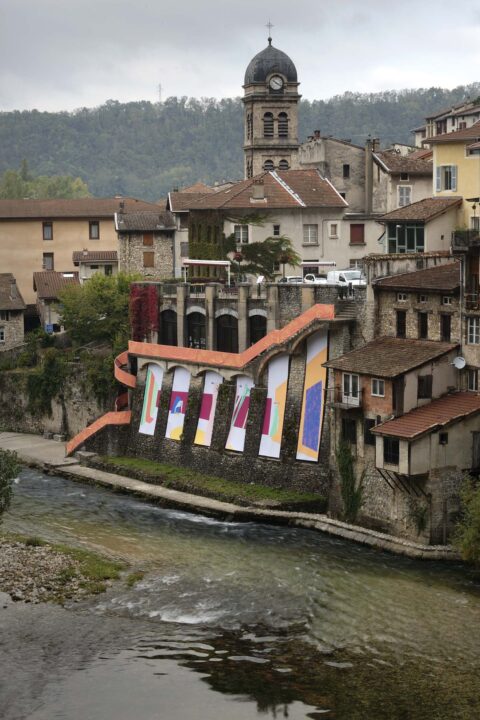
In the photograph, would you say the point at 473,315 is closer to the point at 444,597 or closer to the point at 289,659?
the point at 444,597

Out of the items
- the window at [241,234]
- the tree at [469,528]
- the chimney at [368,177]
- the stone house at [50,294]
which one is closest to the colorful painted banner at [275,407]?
the tree at [469,528]

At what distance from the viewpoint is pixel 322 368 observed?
58906mm

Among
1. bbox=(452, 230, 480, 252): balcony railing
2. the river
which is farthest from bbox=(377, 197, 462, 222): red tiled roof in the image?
the river

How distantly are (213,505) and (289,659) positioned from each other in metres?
18.6

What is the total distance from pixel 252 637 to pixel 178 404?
27176 mm

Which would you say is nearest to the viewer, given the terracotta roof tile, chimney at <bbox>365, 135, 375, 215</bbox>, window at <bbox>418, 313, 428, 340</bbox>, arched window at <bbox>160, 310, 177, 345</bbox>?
window at <bbox>418, 313, 428, 340</bbox>

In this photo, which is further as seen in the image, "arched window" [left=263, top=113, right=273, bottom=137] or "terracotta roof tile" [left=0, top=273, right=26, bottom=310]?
"arched window" [left=263, top=113, right=273, bottom=137]

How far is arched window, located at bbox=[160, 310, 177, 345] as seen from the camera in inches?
2874

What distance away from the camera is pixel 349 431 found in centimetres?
5531

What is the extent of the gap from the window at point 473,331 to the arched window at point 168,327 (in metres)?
24.3

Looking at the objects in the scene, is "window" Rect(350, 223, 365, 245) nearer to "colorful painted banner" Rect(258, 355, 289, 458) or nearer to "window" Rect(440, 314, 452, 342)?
"colorful painted banner" Rect(258, 355, 289, 458)

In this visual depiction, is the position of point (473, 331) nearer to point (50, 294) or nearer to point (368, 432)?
point (368, 432)

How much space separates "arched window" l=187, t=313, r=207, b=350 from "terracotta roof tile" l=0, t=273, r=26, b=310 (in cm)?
2280

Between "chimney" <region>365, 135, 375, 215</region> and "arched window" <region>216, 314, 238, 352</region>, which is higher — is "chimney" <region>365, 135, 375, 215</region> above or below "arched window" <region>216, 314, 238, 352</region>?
above
